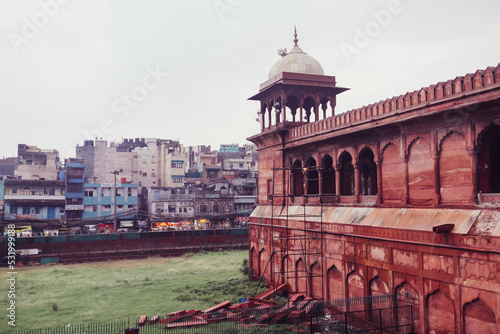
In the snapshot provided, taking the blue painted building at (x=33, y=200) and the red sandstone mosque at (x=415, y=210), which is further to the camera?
the blue painted building at (x=33, y=200)

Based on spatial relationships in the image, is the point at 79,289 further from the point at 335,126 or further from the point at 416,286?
the point at 416,286

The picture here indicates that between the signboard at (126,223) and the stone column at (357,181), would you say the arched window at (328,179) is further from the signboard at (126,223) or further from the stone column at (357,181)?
the signboard at (126,223)

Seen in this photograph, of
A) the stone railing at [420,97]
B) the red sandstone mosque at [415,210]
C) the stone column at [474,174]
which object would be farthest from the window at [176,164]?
the stone column at [474,174]

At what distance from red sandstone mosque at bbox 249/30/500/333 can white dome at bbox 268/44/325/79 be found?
4923mm

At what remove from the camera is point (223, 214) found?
6650 centimetres

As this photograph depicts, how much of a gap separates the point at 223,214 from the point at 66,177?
23506 mm

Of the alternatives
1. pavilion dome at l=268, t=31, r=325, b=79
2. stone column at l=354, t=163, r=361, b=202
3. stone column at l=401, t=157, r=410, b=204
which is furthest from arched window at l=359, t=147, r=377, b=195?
stone column at l=401, t=157, r=410, b=204

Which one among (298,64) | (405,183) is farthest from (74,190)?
(405,183)

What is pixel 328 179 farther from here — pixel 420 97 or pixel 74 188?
pixel 74 188

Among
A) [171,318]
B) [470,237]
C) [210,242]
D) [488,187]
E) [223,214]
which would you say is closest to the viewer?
[470,237]

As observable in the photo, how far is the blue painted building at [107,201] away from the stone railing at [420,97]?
161 feet

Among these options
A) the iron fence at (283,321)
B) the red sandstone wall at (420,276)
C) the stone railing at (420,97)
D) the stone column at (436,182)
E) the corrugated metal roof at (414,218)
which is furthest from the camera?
the iron fence at (283,321)

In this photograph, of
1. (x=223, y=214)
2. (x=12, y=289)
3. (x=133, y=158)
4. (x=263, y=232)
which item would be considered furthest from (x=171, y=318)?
(x=133, y=158)

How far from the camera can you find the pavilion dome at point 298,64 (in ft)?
86.7
